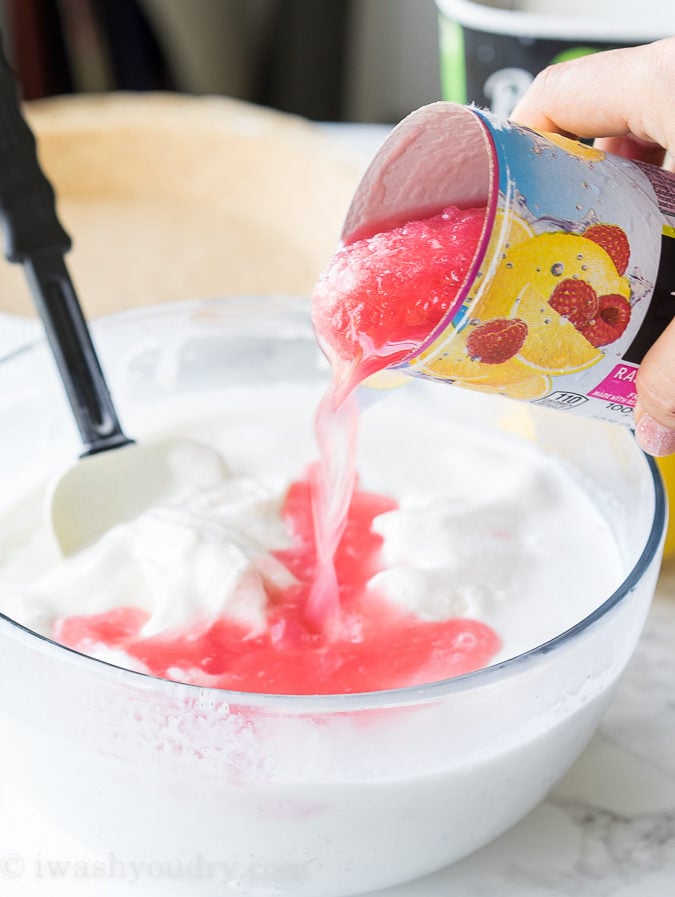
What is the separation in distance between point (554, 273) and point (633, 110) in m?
0.22

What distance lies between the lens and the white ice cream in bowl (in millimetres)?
693

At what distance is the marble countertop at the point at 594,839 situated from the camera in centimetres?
80

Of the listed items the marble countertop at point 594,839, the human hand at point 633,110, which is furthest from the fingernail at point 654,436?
the marble countertop at point 594,839

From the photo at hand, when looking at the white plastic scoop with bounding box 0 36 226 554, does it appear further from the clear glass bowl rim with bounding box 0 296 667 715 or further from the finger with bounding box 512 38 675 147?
the finger with bounding box 512 38 675 147

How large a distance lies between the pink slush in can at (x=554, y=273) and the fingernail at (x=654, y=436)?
0.02 metres

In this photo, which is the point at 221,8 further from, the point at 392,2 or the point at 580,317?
the point at 580,317

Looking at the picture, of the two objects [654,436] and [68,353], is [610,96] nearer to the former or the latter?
[654,436]

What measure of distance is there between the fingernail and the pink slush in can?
0.07ft

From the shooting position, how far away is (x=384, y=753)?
2.27 ft

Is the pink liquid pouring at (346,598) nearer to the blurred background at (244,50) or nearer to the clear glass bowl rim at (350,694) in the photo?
the clear glass bowl rim at (350,694)

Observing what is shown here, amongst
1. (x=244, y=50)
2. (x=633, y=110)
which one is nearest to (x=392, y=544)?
(x=633, y=110)

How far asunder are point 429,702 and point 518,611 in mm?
241

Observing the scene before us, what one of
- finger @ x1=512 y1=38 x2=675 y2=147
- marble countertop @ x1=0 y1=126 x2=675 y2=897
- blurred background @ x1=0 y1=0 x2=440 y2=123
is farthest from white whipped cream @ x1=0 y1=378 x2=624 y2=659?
blurred background @ x1=0 y1=0 x2=440 y2=123

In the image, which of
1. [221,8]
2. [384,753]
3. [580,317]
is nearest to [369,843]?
[384,753]
